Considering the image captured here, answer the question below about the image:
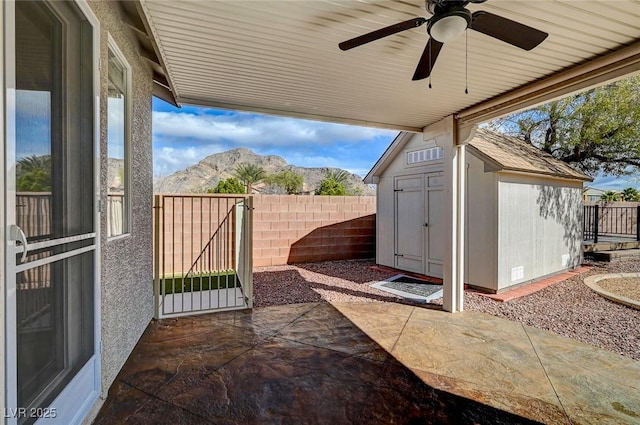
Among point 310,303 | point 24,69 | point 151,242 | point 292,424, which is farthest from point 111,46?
point 310,303

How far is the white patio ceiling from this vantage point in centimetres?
217

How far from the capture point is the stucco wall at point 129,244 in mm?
2225

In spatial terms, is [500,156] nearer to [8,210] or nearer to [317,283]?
[317,283]

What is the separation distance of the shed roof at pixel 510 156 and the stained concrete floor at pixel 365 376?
2807mm

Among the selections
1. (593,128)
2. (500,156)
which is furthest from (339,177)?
(500,156)

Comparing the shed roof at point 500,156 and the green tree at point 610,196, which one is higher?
the shed roof at point 500,156

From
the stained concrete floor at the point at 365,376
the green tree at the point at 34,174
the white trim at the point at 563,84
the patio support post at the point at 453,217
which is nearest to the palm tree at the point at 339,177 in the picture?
the patio support post at the point at 453,217

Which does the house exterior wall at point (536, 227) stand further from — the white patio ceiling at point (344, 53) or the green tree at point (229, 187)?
the green tree at point (229, 187)

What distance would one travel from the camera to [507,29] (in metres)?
2.02

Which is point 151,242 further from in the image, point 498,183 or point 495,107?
point 498,183

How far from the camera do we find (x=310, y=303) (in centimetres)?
464

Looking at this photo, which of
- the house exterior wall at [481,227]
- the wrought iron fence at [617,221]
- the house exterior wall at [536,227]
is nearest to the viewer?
the house exterior wall at [481,227]

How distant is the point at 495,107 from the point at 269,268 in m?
5.39

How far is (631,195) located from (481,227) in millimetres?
13710
